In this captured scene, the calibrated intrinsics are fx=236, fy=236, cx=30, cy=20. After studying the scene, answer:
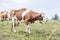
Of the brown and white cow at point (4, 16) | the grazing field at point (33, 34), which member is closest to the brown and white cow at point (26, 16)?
the grazing field at point (33, 34)

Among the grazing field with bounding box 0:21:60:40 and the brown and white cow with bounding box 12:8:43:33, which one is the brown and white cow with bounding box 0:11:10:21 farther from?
the grazing field with bounding box 0:21:60:40

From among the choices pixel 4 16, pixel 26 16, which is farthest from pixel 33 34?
pixel 4 16

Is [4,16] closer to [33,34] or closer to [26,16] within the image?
[26,16]

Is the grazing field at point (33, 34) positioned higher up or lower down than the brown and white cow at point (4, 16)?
lower down

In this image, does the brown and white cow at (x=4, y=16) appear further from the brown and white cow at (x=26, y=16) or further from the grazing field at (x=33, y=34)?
the grazing field at (x=33, y=34)

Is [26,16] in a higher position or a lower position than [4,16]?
higher

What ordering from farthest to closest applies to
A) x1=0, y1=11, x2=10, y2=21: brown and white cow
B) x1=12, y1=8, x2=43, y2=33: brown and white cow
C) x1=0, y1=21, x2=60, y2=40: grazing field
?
1. x1=0, y1=11, x2=10, y2=21: brown and white cow
2. x1=12, y1=8, x2=43, y2=33: brown and white cow
3. x1=0, y1=21, x2=60, y2=40: grazing field

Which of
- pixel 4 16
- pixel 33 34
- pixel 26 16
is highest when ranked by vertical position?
pixel 26 16

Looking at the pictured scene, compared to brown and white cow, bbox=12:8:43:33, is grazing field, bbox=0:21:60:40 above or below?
below

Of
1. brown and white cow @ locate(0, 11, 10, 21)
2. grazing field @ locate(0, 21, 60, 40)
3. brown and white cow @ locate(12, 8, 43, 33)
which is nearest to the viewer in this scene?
grazing field @ locate(0, 21, 60, 40)

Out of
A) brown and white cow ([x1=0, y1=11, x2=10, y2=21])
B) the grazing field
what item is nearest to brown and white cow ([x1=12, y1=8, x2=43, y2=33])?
the grazing field

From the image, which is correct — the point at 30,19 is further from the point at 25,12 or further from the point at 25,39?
the point at 25,39

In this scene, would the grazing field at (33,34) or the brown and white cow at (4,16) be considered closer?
the grazing field at (33,34)

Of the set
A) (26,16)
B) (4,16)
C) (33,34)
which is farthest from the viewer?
(4,16)
